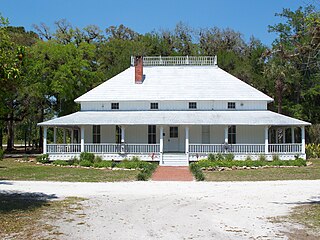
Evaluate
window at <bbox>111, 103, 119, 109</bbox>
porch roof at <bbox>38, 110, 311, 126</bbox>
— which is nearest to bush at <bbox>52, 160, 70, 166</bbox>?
porch roof at <bbox>38, 110, 311, 126</bbox>

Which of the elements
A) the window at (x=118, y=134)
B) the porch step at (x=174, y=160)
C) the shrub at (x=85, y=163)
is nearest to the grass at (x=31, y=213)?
the shrub at (x=85, y=163)

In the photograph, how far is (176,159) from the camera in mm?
30156

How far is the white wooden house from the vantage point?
101 feet

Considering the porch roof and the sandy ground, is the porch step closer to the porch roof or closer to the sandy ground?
the porch roof

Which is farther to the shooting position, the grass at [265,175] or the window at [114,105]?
the window at [114,105]

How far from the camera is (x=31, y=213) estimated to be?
11.2 m

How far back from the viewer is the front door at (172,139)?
1312 inches

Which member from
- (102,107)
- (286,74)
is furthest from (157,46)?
(102,107)

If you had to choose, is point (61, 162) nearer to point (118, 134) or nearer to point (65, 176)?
point (118, 134)

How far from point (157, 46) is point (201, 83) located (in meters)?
23.2

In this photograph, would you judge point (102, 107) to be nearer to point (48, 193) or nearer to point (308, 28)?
point (48, 193)

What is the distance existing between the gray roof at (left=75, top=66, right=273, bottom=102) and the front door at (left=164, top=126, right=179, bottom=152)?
2.71 meters

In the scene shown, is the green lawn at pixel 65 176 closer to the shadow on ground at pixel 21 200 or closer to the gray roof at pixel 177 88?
the shadow on ground at pixel 21 200

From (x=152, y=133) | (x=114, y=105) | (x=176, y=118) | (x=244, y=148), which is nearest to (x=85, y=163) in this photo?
(x=152, y=133)
